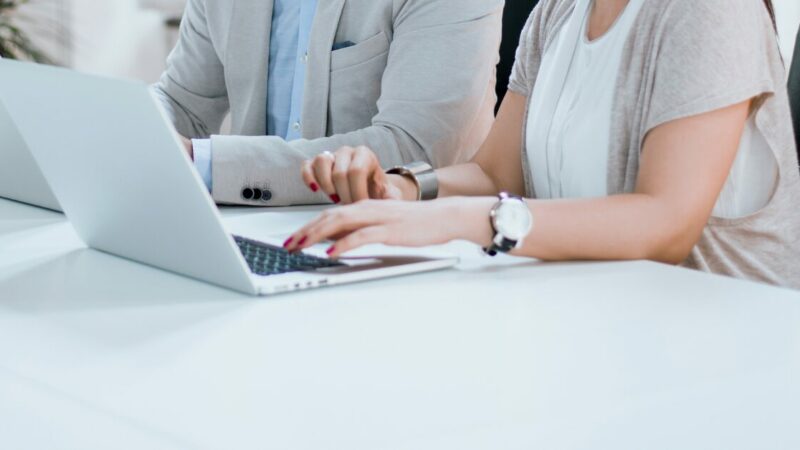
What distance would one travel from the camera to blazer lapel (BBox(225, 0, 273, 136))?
1919mm

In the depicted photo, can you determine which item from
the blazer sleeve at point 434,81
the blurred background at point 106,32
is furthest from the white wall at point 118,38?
the blazer sleeve at point 434,81

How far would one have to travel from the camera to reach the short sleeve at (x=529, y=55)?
60.9 inches

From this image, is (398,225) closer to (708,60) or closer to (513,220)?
(513,220)

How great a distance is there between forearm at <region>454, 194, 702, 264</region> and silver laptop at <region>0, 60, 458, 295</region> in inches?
3.2

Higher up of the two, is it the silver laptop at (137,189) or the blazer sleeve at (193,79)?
the silver laptop at (137,189)

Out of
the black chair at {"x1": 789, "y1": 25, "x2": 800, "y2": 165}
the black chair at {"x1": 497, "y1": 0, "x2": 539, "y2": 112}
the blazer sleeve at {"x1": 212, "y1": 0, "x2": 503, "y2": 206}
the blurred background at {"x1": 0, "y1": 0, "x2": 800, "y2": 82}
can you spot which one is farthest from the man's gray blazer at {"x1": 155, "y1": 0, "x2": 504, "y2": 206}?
the blurred background at {"x1": 0, "y1": 0, "x2": 800, "y2": 82}

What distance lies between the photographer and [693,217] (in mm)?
1161

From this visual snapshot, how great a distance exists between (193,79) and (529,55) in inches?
30.7

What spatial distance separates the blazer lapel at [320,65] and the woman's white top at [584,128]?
45 cm

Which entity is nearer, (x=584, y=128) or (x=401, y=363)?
(x=401, y=363)

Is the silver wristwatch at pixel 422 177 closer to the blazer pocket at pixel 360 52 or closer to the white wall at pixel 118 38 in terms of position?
the blazer pocket at pixel 360 52

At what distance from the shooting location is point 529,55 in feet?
5.08

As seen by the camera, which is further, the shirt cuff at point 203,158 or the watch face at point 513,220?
the shirt cuff at point 203,158

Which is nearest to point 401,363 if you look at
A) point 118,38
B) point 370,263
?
point 370,263
